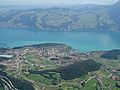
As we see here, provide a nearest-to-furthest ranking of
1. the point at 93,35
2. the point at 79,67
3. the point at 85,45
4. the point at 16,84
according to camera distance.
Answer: the point at 16,84 → the point at 79,67 → the point at 85,45 → the point at 93,35

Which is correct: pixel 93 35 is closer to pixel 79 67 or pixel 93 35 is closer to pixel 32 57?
pixel 32 57

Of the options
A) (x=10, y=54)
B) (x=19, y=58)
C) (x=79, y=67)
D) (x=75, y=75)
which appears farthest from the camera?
(x=10, y=54)

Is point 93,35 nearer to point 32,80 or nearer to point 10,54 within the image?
point 10,54

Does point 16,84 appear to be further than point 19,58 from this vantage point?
No

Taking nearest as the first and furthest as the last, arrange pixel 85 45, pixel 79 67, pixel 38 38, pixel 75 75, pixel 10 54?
pixel 75 75
pixel 79 67
pixel 10 54
pixel 85 45
pixel 38 38

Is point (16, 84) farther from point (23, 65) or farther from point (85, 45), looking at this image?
point (85, 45)

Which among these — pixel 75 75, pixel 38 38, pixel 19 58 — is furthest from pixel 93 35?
pixel 75 75

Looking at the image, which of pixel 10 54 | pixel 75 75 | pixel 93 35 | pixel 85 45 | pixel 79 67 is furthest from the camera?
pixel 93 35

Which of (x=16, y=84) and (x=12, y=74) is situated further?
(x=12, y=74)

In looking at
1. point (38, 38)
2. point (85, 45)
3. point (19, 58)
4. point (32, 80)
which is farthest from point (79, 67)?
point (38, 38)
